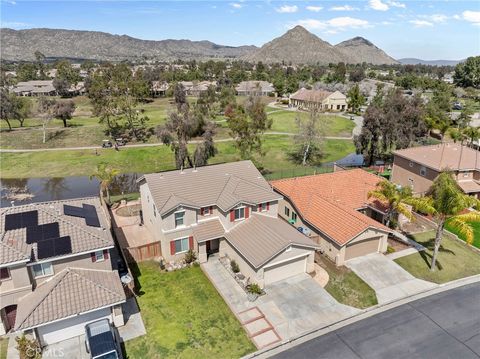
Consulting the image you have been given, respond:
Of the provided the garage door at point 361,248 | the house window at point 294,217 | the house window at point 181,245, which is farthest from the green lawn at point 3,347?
the house window at point 294,217

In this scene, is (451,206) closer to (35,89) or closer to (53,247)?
(53,247)

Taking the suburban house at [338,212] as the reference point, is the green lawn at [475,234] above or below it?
below

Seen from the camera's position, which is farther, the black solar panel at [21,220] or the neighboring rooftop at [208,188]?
the neighboring rooftop at [208,188]

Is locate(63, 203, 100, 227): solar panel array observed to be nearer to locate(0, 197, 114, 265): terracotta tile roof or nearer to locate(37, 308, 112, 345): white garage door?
locate(0, 197, 114, 265): terracotta tile roof

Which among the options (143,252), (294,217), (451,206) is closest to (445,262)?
(451,206)

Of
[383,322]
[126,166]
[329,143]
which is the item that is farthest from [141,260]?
[329,143]

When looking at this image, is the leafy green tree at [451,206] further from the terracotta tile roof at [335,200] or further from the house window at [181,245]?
the house window at [181,245]
